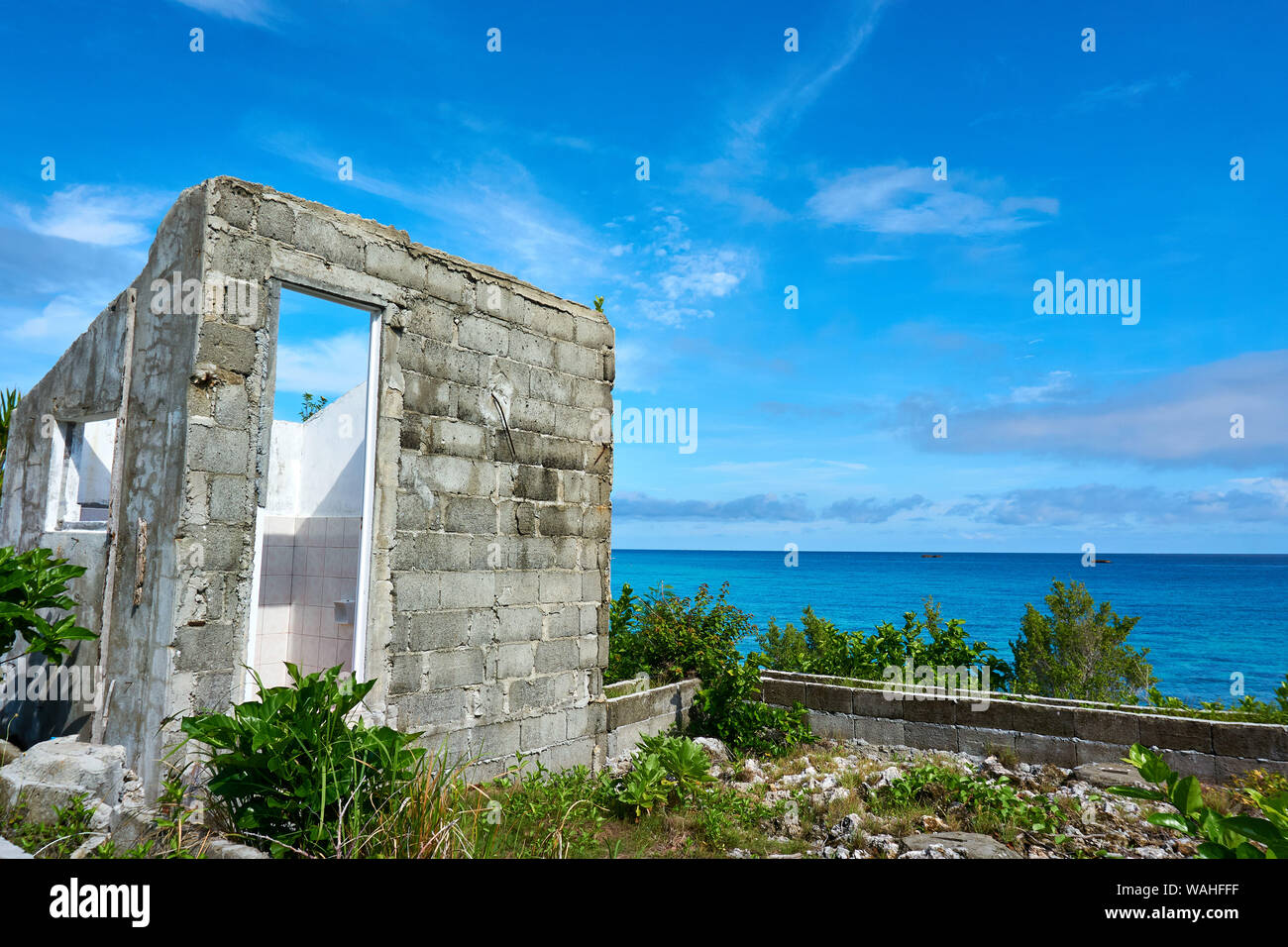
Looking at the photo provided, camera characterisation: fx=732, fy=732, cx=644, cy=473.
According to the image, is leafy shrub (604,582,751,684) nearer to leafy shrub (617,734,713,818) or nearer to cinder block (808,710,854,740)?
cinder block (808,710,854,740)

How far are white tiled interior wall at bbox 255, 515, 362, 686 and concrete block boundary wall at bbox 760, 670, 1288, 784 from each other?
4.57m

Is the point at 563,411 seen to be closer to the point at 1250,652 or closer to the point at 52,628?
the point at 52,628

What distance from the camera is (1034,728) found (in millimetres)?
6930

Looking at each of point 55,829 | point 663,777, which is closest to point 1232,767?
point 663,777

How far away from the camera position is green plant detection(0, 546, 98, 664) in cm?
471

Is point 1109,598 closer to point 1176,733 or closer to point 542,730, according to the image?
point 1176,733

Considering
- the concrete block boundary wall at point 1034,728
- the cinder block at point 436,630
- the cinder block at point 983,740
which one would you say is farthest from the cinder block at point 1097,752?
the cinder block at point 436,630

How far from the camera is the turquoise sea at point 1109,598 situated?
131ft

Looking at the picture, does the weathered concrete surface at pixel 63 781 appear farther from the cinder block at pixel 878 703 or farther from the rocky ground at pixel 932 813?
the cinder block at pixel 878 703

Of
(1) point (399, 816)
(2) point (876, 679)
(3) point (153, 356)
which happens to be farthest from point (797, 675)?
(3) point (153, 356)

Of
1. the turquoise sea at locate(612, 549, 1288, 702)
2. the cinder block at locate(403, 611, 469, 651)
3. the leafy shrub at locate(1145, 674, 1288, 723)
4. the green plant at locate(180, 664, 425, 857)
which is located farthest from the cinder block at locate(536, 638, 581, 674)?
the turquoise sea at locate(612, 549, 1288, 702)

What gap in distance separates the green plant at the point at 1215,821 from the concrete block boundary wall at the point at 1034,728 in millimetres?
5481

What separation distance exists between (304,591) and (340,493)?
1067 millimetres

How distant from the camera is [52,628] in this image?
4.79 meters
